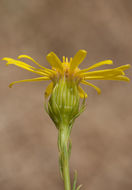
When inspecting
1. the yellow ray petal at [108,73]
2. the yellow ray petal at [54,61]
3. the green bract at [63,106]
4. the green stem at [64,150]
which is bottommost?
the green stem at [64,150]

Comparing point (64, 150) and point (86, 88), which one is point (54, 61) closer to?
point (64, 150)

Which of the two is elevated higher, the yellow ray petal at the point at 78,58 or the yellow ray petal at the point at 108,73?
the yellow ray petal at the point at 78,58

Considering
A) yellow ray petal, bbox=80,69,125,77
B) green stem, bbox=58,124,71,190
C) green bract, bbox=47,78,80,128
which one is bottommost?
green stem, bbox=58,124,71,190

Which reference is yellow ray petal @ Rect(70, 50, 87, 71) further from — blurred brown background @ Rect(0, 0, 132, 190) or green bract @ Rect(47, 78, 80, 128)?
blurred brown background @ Rect(0, 0, 132, 190)

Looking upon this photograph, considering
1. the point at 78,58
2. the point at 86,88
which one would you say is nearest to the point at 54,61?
the point at 78,58

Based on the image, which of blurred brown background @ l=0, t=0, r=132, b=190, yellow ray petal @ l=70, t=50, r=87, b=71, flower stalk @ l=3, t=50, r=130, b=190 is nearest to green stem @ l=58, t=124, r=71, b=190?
flower stalk @ l=3, t=50, r=130, b=190

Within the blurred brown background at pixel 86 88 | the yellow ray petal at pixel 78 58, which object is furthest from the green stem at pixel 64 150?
the blurred brown background at pixel 86 88

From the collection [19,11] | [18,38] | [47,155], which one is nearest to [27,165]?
[47,155]

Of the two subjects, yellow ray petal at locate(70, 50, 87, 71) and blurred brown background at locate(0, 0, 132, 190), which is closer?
yellow ray petal at locate(70, 50, 87, 71)

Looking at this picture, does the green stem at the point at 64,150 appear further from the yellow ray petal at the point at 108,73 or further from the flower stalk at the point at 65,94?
the yellow ray petal at the point at 108,73
